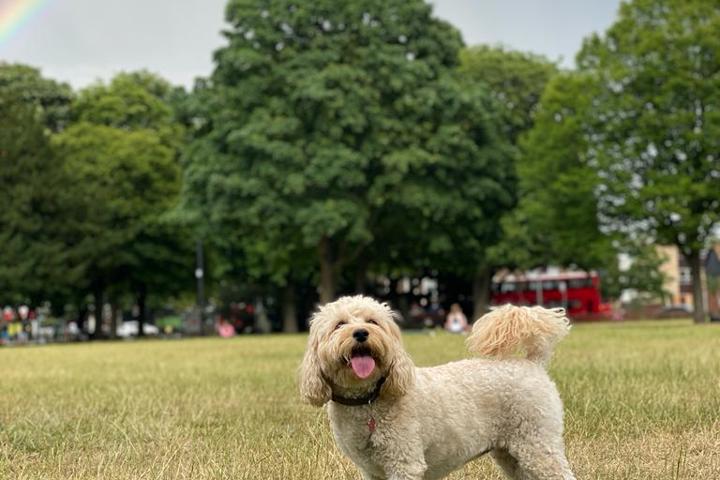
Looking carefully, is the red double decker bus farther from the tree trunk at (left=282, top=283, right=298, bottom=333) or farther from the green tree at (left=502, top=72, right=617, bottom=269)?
the green tree at (left=502, top=72, right=617, bottom=269)

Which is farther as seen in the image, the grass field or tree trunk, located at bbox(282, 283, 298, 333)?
tree trunk, located at bbox(282, 283, 298, 333)

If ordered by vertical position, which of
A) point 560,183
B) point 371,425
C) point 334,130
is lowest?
point 371,425

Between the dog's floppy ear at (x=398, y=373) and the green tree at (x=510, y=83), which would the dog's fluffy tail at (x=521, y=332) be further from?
the green tree at (x=510, y=83)

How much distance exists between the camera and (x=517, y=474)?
4656 millimetres

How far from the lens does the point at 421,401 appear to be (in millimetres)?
4449

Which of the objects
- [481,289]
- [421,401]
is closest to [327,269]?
[481,289]

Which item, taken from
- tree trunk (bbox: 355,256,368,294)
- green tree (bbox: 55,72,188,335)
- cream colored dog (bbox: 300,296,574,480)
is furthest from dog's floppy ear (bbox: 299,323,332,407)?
green tree (bbox: 55,72,188,335)

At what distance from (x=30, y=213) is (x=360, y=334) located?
3916cm

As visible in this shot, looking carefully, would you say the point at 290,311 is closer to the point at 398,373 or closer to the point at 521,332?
the point at 521,332

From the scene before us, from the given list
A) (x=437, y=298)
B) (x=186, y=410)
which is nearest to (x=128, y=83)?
(x=437, y=298)

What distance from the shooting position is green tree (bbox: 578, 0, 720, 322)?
3138 cm

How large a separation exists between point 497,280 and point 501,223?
2203cm

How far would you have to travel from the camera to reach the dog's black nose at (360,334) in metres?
4.14

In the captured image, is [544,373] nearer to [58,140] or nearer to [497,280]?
[58,140]
